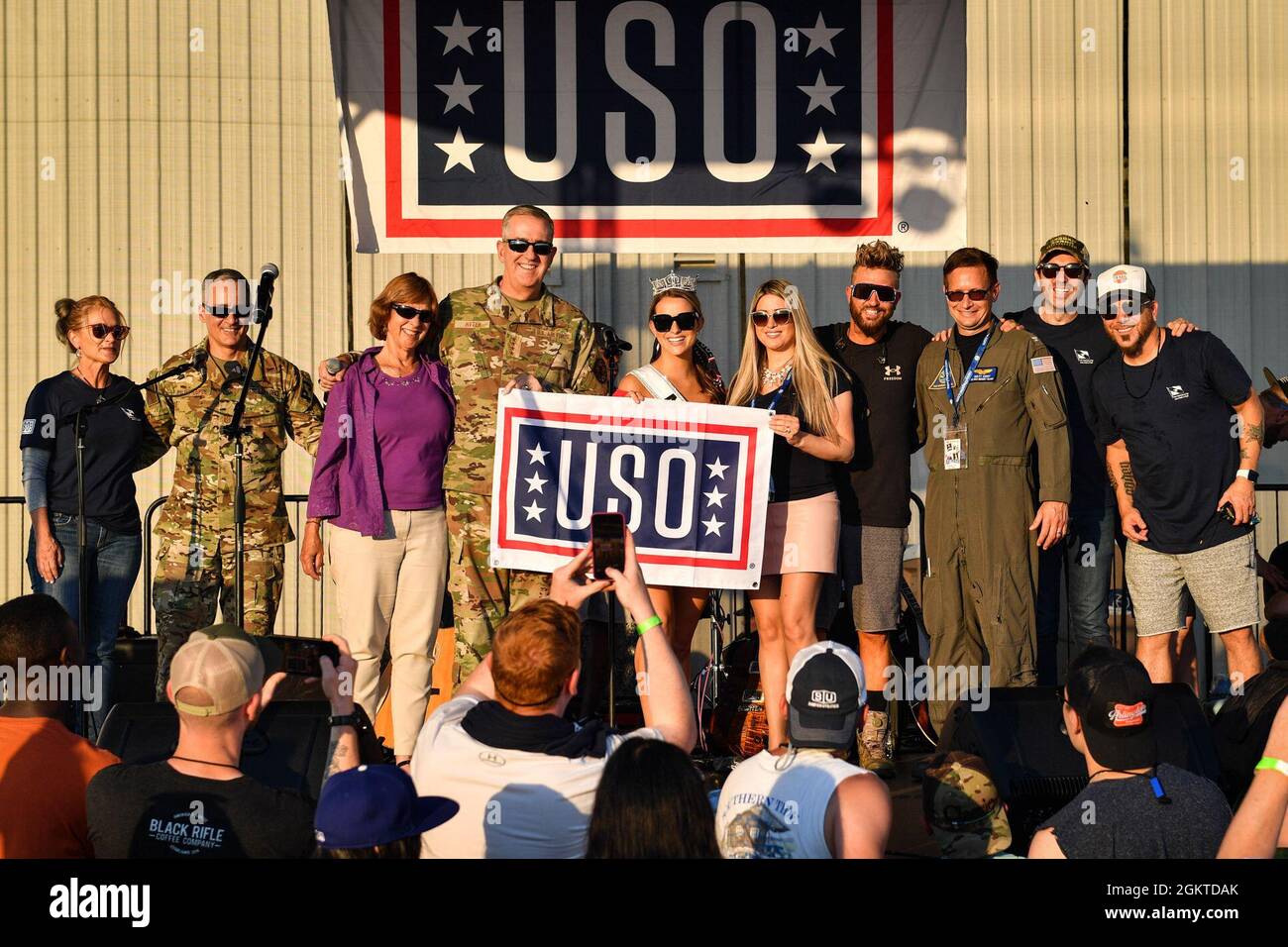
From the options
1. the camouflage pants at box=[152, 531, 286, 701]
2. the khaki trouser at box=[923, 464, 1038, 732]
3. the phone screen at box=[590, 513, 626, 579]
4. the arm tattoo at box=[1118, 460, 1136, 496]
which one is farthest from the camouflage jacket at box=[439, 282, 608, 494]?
the arm tattoo at box=[1118, 460, 1136, 496]

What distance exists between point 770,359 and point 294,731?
3029mm

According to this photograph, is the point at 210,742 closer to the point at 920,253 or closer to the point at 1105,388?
the point at 1105,388

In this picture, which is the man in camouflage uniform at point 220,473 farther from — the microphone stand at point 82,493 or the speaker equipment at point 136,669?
the speaker equipment at point 136,669

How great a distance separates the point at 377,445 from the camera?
715 centimetres

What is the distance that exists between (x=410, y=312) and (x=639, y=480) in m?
1.34

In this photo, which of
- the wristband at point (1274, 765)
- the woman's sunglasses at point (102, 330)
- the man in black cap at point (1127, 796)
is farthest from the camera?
the woman's sunglasses at point (102, 330)

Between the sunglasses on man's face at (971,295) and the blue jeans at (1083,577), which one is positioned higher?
the sunglasses on man's face at (971,295)

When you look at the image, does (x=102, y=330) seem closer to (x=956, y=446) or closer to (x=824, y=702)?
(x=956, y=446)

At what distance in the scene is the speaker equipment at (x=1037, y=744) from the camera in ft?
17.5

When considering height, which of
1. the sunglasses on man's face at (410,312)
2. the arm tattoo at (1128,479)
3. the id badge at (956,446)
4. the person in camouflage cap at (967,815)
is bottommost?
the person in camouflage cap at (967,815)

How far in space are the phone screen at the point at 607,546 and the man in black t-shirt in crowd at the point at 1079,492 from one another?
3.23 metres

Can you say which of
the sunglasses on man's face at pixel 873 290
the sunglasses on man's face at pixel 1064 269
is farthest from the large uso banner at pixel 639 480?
the sunglasses on man's face at pixel 1064 269

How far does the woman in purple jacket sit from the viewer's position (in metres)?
7.09

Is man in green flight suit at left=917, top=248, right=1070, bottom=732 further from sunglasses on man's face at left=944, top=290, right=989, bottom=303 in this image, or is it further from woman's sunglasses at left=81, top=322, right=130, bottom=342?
woman's sunglasses at left=81, top=322, right=130, bottom=342
